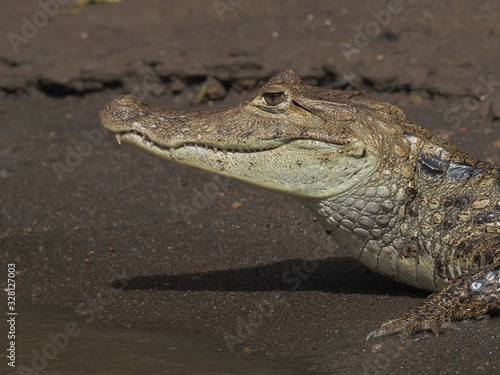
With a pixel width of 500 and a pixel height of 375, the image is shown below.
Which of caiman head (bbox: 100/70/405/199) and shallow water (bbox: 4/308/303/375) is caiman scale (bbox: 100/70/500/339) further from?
shallow water (bbox: 4/308/303/375)

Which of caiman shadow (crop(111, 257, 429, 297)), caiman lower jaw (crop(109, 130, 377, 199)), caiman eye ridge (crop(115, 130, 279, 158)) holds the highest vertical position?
caiman eye ridge (crop(115, 130, 279, 158))

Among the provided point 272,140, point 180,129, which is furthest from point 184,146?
point 272,140

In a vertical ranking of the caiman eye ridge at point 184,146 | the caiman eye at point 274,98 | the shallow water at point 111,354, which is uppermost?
the caiman eye at point 274,98

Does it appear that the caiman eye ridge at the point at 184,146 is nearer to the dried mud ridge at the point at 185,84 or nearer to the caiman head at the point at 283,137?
the caiman head at the point at 283,137

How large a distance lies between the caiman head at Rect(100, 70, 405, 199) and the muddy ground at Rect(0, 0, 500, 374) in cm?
102

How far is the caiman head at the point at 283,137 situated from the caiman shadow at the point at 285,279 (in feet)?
3.48

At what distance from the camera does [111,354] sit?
5.00 meters

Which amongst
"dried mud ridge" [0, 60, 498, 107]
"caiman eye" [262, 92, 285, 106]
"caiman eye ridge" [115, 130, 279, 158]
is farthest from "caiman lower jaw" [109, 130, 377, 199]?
"dried mud ridge" [0, 60, 498, 107]

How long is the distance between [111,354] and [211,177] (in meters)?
3.50

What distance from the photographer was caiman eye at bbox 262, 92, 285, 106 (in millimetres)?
5023

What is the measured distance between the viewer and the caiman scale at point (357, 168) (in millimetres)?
4949

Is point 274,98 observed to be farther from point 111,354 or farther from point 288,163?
point 111,354

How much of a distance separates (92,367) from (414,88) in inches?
230

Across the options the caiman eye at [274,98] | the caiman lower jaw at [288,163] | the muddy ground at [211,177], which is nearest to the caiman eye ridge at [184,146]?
the caiman lower jaw at [288,163]
